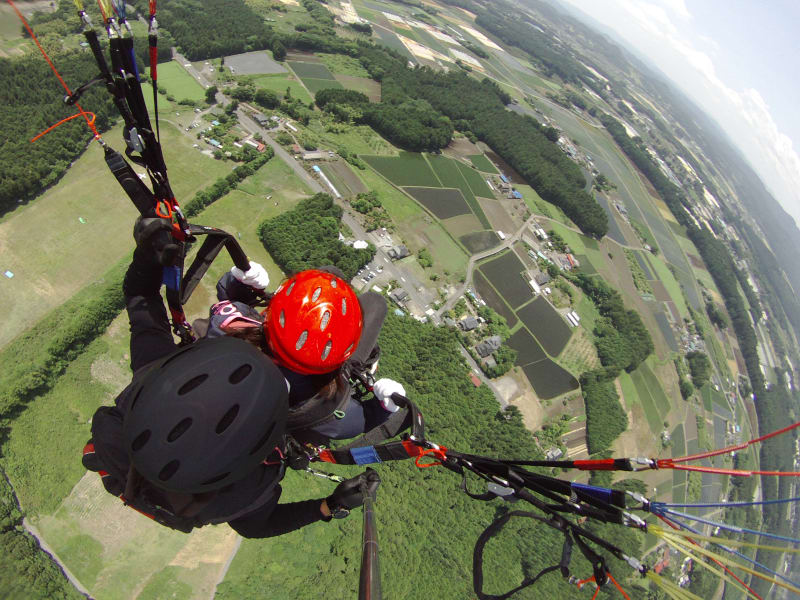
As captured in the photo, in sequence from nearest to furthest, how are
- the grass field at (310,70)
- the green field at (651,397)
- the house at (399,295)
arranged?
the house at (399,295)
the green field at (651,397)
the grass field at (310,70)

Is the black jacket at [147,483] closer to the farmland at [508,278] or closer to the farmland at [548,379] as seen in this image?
the farmland at [548,379]

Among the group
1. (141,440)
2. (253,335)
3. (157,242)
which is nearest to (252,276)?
(157,242)

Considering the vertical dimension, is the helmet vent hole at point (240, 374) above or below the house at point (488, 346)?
above

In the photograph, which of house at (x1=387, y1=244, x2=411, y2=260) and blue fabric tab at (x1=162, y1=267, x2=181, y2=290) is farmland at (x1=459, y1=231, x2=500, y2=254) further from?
blue fabric tab at (x1=162, y1=267, x2=181, y2=290)

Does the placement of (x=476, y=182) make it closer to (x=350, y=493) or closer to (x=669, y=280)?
(x=669, y=280)

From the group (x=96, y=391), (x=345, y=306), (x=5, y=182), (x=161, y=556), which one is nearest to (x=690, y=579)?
(x=161, y=556)

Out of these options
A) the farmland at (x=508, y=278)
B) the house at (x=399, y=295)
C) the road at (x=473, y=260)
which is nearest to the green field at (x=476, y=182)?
the road at (x=473, y=260)

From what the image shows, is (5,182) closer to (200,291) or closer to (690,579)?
(200,291)
